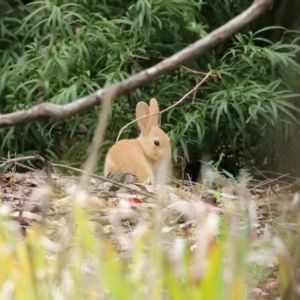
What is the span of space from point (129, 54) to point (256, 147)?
103 cm

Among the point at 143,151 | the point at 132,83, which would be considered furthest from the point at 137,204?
the point at 132,83

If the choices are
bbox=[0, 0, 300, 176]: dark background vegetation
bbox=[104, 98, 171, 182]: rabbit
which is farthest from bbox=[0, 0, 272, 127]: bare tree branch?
bbox=[0, 0, 300, 176]: dark background vegetation

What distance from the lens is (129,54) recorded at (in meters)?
4.91

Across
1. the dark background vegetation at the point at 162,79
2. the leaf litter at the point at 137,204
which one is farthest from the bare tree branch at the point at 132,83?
the dark background vegetation at the point at 162,79

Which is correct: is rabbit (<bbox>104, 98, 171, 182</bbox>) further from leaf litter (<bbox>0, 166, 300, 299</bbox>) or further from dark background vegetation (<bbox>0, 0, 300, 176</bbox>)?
leaf litter (<bbox>0, 166, 300, 299</bbox>)

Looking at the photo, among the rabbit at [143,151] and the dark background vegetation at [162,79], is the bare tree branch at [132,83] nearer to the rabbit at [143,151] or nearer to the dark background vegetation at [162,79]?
the rabbit at [143,151]

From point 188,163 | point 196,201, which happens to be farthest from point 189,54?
point 188,163

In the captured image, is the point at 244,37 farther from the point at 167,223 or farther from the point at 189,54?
the point at 189,54

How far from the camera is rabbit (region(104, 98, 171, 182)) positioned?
417 cm

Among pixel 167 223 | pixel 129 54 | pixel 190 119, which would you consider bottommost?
pixel 167 223

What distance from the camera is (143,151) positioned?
452cm

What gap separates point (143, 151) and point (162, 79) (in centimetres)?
88

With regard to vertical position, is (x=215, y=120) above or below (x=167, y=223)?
above

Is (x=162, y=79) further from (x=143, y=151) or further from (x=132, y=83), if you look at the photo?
(x=132, y=83)
